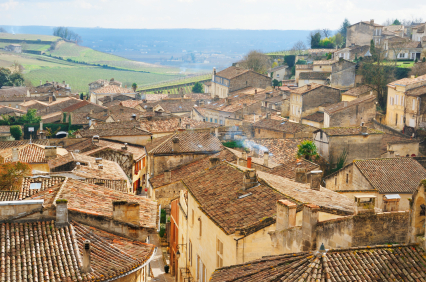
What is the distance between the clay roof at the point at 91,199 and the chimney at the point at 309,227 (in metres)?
4.32

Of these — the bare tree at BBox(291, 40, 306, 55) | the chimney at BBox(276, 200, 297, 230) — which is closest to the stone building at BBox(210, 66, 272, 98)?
the bare tree at BBox(291, 40, 306, 55)


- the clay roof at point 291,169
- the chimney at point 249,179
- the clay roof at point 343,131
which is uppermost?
the chimney at point 249,179

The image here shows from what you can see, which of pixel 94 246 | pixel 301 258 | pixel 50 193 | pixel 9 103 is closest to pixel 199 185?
pixel 50 193

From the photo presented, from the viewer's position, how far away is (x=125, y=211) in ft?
51.0

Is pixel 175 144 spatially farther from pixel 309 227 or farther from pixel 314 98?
pixel 314 98

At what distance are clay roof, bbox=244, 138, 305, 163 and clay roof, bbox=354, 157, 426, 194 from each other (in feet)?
27.2

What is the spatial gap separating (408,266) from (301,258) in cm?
221

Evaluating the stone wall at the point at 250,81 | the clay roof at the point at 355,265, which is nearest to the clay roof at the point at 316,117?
the stone wall at the point at 250,81

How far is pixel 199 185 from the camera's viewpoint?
2223 centimetres

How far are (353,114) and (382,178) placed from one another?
22.8m

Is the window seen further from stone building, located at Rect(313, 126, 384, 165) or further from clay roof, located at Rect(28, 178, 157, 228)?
stone building, located at Rect(313, 126, 384, 165)

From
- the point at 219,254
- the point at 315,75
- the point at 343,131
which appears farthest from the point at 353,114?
the point at 219,254

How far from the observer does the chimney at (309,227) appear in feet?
47.0

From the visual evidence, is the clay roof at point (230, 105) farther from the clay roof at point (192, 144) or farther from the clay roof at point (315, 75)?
the clay roof at point (192, 144)
